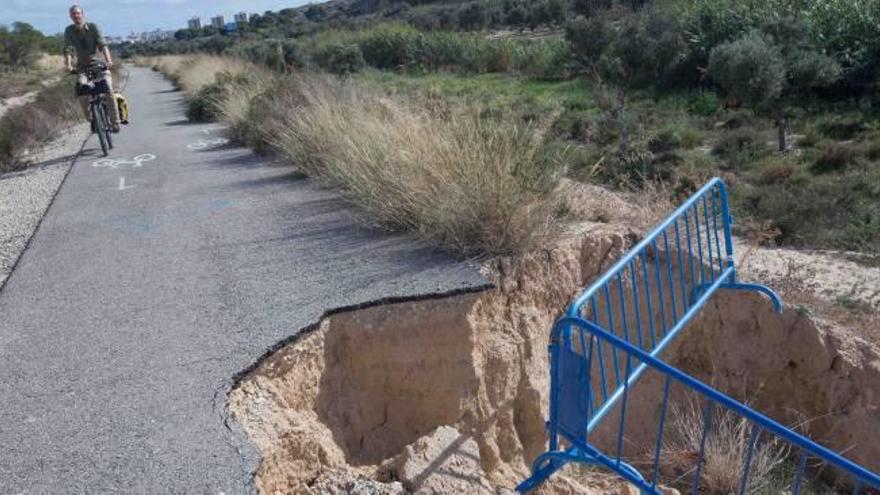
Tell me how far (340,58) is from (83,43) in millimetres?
23811

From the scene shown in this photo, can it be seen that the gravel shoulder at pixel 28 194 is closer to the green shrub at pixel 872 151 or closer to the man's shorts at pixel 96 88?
the man's shorts at pixel 96 88

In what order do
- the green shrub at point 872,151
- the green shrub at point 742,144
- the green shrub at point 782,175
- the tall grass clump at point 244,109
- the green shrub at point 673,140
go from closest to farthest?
1. the green shrub at point 782,175
2. the tall grass clump at point 244,109
3. the green shrub at point 872,151
4. the green shrub at point 742,144
5. the green shrub at point 673,140

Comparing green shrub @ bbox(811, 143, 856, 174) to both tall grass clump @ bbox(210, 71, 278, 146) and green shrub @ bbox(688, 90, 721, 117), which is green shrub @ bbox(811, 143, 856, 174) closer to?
green shrub @ bbox(688, 90, 721, 117)

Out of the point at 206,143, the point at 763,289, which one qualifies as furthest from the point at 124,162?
the point at 763,289

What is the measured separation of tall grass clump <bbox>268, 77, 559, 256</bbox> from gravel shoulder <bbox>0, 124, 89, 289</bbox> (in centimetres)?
331

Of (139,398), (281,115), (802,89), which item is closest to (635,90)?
(802,89)

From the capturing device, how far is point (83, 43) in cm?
1183

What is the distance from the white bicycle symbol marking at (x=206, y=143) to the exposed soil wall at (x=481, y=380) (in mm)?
8993

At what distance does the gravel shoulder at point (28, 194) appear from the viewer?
7902mm

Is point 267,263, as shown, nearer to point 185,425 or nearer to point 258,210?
point 258,210

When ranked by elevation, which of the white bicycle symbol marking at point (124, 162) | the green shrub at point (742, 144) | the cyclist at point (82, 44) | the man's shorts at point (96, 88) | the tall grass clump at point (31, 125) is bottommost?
the green shrub at point (742, 144)

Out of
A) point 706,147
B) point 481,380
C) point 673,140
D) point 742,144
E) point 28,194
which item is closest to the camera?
point 481,380

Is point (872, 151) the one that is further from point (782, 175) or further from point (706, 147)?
point (706, 147)

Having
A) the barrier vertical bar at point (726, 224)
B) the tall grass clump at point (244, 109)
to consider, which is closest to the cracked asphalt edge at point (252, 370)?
the barrier vertical bar at point (726, 224)
